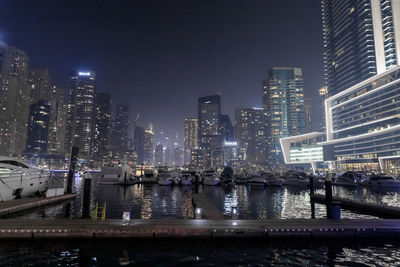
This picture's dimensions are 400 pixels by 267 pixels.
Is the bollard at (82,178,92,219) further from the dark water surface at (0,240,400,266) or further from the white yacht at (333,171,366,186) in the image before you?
the white yacht at (333,171,366,186)

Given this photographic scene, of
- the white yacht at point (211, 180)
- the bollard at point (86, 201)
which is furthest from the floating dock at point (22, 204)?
the white yacht at point (211, 180)

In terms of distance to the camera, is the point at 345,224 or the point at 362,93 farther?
the point at 362,93

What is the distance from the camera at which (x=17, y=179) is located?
29781 mm

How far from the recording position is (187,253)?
46.1ft

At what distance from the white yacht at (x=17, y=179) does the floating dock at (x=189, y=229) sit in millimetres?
13246

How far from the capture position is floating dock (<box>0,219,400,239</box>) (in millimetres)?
15602

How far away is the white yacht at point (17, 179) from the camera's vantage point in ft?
91.6

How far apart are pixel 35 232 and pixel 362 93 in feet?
572

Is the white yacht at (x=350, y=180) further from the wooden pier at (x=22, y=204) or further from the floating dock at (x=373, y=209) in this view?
the wooden pier at (x=22, y=204)

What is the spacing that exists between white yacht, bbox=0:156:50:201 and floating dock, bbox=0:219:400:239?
43.5 feet

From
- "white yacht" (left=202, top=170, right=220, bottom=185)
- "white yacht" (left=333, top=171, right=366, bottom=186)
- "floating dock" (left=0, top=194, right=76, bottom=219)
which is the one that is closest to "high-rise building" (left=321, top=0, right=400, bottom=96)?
"white yacht" (left=333, top=171, right=366, bottom=186)

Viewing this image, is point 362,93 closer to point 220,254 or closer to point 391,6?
point 391,6

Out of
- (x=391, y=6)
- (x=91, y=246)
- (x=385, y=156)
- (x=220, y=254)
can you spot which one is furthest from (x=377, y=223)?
(x=391, y=6)

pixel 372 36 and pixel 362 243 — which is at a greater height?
pixel 372 36
